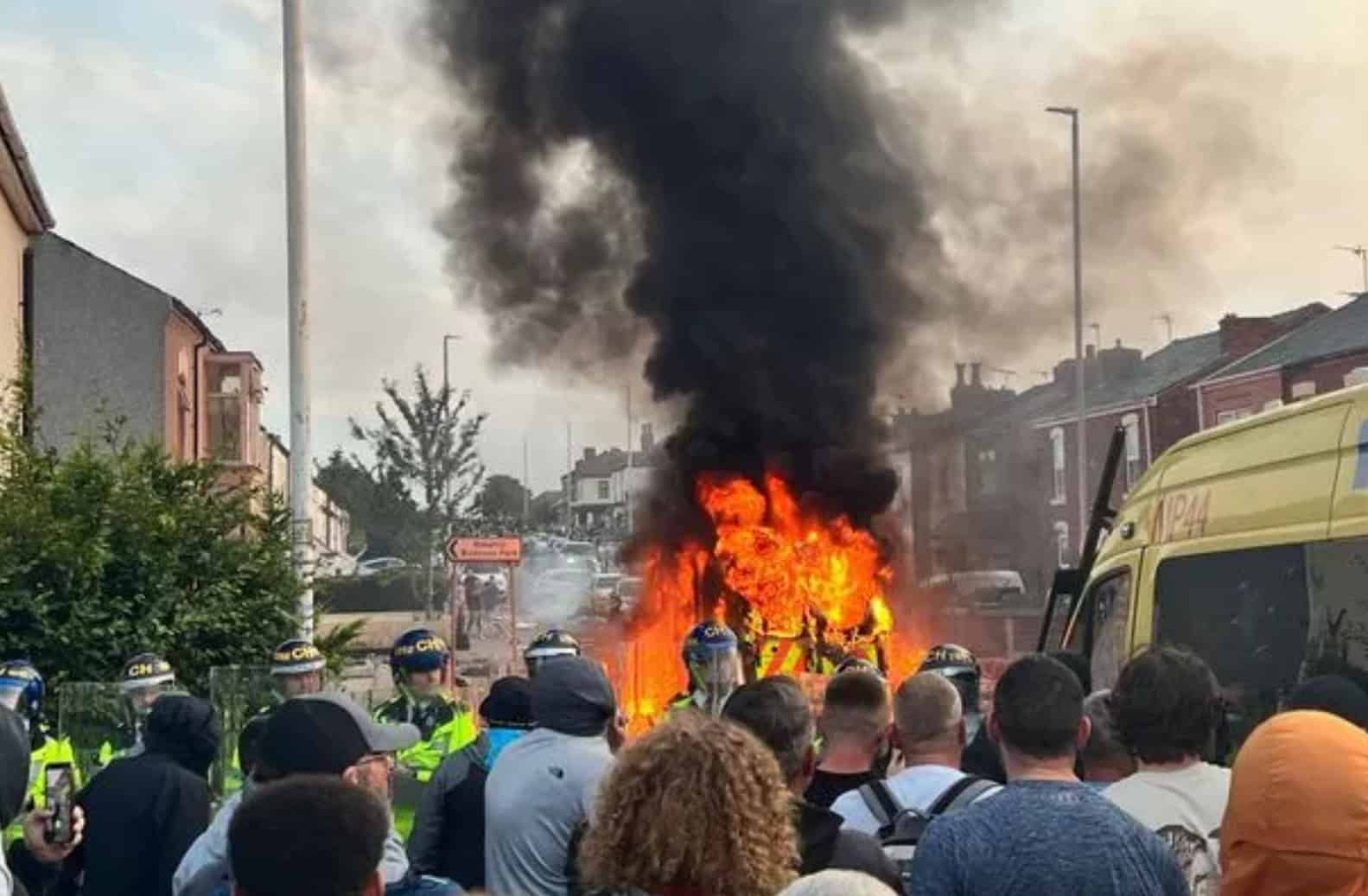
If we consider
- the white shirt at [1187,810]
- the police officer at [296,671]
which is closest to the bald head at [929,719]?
the white shirt at [1187,810]

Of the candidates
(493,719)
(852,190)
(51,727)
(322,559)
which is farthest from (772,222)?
(493,719)

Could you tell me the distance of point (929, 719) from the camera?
14.2 ft

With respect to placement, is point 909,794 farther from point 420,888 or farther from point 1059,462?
point 1059,462

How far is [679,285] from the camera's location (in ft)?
70.5

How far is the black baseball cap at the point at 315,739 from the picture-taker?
3416 mm

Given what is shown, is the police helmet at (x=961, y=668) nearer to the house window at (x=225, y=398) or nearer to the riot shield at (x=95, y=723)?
the riot shield at (x=95, y=723)

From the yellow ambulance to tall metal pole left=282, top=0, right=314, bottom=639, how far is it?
20.9 ft

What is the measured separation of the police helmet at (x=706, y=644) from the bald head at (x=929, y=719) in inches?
169

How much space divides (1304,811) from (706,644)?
240 inches

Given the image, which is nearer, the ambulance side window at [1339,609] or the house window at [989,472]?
the ambulance side window at [1339,609]

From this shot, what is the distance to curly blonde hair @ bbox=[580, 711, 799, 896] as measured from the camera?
291cm

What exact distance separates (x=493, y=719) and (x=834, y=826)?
219cm

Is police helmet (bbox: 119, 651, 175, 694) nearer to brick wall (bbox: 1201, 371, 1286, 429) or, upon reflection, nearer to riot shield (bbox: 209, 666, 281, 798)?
riot shield (bbox: 209, 666, 281, 798)

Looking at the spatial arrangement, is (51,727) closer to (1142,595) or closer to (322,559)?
(322,559)
